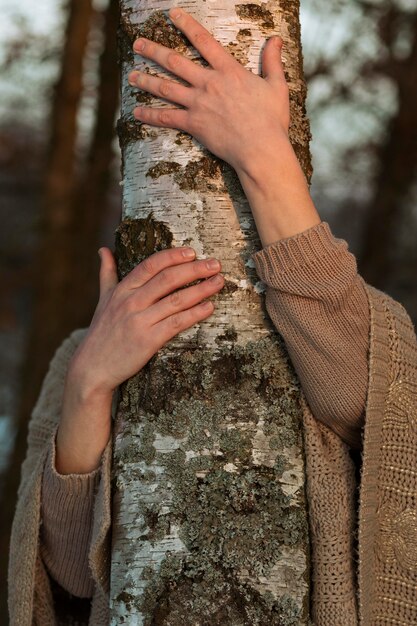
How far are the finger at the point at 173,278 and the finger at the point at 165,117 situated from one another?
11.0 inches

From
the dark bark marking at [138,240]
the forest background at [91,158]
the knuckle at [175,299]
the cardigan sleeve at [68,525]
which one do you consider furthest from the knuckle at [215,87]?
the forest background at [91,158]

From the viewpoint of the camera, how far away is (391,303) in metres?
2.00

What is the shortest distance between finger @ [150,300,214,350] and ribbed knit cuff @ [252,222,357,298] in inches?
5.0

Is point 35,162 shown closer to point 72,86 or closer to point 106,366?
point 72,86

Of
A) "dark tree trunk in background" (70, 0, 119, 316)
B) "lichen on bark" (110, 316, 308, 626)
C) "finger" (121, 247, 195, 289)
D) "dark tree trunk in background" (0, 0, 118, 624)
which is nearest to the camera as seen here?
"lichen on bark" (110, 316, 308, 626)

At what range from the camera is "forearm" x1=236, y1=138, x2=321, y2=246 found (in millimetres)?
1767

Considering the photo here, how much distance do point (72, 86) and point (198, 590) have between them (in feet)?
18.1

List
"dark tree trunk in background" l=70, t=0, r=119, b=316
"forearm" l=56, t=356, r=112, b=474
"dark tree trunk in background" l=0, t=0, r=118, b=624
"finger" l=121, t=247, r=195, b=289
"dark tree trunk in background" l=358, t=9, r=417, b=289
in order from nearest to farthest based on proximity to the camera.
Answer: "finger" l=121, t=247, r=195, b=289
"forearm" l=56, t=356, r=112, b=474
"dark tree trunk in background" l=0, t=0, r=118, b=624
"dark tree trunk in background" l=70, t=0, r=119, b=316
"dark tree trunk in background" l=358, t=9, r=417, b=289

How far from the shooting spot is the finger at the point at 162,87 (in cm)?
181

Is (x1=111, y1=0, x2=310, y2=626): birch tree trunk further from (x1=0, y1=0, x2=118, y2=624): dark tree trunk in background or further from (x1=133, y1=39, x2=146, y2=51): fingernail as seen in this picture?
(x1=0, y1=0, x2=118, y2=624): dark tree trunk in background

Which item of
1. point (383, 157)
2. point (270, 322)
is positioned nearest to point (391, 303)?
point (270, 322)

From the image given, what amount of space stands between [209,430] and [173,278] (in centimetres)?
31

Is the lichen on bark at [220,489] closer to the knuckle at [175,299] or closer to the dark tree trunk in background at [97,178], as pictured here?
the knuckle at [175,299]

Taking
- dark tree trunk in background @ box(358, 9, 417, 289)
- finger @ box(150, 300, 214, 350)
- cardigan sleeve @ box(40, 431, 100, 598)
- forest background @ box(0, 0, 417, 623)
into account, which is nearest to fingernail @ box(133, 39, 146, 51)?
finger @ box(150, 300, 214, 350)
